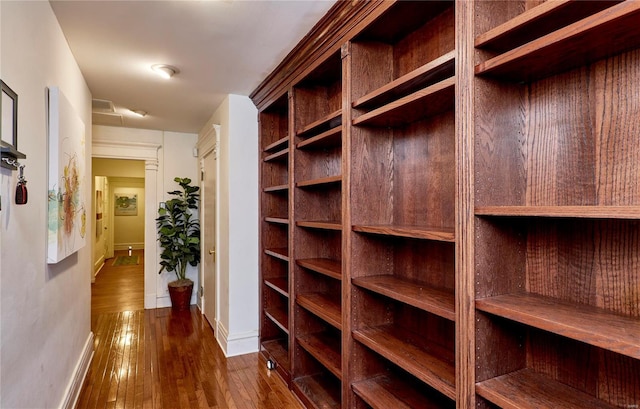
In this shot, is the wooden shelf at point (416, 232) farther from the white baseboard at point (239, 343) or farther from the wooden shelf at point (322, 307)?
the white baseboard at point (239, 343)

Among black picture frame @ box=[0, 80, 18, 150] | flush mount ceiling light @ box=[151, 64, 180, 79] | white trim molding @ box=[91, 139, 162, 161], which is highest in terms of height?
flush mount ceiling light @ box=[151, 64, 180, 79]

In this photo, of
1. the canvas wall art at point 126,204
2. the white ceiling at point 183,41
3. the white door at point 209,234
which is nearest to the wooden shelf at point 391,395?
the white ceiling at point 183,41

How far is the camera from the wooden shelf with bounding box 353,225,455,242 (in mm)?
1302

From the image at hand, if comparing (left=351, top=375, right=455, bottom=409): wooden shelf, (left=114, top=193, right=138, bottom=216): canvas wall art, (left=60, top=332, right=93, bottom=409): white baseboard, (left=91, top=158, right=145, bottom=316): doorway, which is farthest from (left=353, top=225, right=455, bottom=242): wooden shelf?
(left=114, top=193, right=138, bottom=216): canvas wall art

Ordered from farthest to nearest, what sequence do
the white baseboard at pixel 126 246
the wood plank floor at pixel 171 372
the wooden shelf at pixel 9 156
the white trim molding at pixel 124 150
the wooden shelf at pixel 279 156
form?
the white baseboard at pixel 126 246, the white trim molding at pixel 124 150, the wooden shelf at pixel 279 156, the wood plank floor at pixel 171 372, the wooden shelf at pixel 9 156

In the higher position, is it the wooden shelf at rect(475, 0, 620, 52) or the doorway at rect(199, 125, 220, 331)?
the wooden shelf at rect(475, 0, 620, 52)

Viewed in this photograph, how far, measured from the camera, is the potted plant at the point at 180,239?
4.75m

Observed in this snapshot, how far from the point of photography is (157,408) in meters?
2.39

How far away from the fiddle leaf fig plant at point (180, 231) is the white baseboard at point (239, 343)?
172cm

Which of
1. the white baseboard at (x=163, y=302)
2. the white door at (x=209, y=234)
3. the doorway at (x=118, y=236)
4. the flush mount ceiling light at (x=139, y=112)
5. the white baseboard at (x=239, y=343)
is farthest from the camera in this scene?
the doorway at (x=118, y=236)

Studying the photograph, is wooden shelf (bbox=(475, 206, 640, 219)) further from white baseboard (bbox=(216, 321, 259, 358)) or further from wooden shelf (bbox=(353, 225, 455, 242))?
white baseboard (bbox=(216, 321, 259, 358))

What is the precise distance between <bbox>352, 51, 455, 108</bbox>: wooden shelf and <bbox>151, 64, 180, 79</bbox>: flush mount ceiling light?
65.3 inches

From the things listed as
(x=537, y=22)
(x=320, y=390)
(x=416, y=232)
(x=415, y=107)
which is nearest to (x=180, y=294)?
(x=320, y=390)

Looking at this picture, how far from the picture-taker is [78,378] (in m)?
2.58
